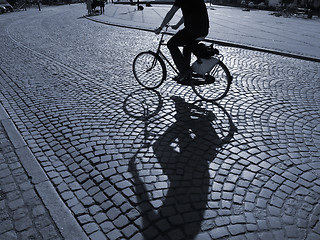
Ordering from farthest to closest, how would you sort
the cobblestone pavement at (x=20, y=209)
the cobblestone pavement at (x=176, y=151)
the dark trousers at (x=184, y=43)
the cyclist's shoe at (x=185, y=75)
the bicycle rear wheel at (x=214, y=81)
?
the cyclist's shoe at (x=185, y=75) → the bicycle rear wheel at (x=214, y=81) → the dark trousers at (x=184, y=43) → the cobblestone pavement at (x=176, y=151) → the cobblestone pavement at (x=20, y=209)

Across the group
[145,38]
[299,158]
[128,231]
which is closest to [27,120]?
[128,231]

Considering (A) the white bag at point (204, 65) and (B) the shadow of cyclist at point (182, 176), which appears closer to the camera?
(B) the shadow of cyclist at point (182, 176)

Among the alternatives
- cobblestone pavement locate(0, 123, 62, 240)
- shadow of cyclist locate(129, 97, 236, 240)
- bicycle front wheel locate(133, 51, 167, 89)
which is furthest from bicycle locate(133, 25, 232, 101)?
cobblestone pavement locate(0, 123, 62, 240)

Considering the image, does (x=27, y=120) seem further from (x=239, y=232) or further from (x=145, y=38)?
(x=145, y=38)

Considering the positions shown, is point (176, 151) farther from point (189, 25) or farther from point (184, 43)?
point (189, 25)

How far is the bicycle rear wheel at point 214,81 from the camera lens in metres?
5.64

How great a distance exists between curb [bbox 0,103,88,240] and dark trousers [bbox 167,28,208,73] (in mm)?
3312

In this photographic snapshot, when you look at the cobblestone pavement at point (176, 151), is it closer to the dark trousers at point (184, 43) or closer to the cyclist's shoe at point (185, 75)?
the cyclist's shoe at point (185, 75)

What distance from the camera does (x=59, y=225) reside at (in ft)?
9.78

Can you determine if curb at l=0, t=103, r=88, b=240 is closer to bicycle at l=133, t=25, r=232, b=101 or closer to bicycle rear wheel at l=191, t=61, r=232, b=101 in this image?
bicycle at l=133, t=25, r=232, b=101

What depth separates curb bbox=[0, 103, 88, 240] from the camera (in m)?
2.92

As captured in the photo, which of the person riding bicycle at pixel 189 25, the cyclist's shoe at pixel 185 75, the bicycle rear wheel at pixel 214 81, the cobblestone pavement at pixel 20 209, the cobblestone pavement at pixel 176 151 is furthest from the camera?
the cyclist's shoe at pixel 185 75

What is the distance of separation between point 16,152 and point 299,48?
1090 cm

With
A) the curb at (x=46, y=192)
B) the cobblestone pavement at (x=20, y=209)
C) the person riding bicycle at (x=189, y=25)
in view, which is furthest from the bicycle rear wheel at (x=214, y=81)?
the cobblestone pavement at (x=20, y=209)
